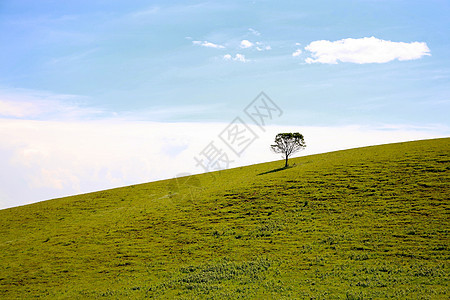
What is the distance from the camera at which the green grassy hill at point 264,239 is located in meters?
24.3

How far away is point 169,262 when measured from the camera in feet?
100.0

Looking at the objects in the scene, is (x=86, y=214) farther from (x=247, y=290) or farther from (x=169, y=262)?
(x=247, y=290)

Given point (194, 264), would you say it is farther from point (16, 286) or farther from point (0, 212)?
point (0, 212)

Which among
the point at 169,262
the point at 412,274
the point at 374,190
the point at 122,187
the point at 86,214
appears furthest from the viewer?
the point at 122,187

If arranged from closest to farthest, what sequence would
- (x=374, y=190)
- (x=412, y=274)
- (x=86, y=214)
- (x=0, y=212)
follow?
(x=412, y=274), (x=374, y=190), (x=86, y=214), (x=0, y=212)

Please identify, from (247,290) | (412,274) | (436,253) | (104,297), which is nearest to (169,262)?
(104,297)

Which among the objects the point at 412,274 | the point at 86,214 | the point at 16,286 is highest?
the point at 86,214

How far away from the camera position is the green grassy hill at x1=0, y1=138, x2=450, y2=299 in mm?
24281

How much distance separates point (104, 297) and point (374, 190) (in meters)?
31.8

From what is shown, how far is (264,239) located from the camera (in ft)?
105

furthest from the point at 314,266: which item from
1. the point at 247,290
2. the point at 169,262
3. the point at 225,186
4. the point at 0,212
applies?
the point at 0,212

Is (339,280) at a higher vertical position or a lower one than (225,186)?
lower

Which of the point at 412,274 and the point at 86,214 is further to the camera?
the point at 86,214

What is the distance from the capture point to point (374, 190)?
1524 inches
